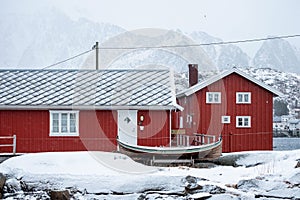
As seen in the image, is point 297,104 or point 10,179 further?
point 297,104

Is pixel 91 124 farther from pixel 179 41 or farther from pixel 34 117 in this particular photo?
pixel 179 41

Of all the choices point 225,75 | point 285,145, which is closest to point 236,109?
point 225,75

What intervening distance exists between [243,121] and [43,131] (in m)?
11.5

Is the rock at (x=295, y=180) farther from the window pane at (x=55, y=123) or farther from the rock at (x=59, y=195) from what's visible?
the window pane at (x=55, y=123)

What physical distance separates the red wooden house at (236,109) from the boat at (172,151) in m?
7.09

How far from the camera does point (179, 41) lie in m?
33.4

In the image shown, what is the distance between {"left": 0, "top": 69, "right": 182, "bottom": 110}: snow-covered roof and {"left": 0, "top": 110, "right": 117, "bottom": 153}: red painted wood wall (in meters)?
0.44

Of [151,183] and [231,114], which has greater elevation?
[231,114]

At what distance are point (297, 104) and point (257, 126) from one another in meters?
81.2

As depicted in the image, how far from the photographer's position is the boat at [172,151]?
1727 centimetres

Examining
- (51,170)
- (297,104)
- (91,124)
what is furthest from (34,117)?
(297,104)

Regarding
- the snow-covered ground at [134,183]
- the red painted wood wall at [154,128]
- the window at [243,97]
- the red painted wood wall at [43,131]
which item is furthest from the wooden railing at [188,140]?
the snow-covered ground at [134,183]

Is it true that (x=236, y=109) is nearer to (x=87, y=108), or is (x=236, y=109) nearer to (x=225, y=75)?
(x=225, y=75)

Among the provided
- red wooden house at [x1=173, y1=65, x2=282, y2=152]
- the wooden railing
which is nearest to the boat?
the wooden railing
